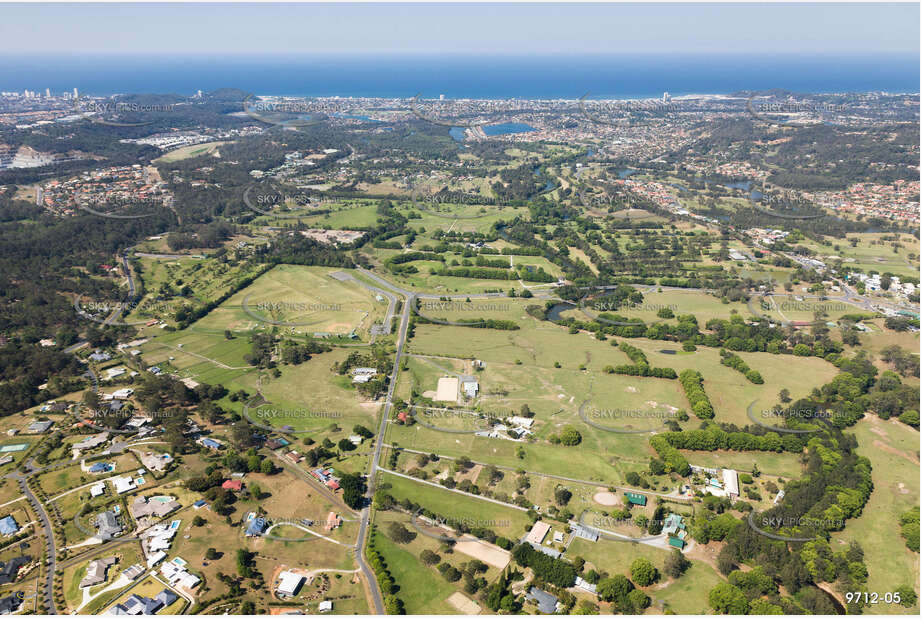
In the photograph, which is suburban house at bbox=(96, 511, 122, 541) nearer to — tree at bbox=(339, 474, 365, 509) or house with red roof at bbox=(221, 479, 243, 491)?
house with red roof at bbox=(221, 479, 243, 491)

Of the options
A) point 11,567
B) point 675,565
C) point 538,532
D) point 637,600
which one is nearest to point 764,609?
point 675,565

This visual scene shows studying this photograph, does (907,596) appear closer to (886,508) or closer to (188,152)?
(886,508)

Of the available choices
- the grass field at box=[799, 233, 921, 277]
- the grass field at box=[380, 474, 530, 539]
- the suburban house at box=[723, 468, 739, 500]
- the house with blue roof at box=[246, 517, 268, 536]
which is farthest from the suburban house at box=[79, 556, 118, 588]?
the grass field at box=[799, 233, 921, 277]

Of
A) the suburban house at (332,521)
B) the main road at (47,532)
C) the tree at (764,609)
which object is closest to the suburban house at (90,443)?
the main road at (47,532)

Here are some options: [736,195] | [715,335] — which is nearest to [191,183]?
[715,335]

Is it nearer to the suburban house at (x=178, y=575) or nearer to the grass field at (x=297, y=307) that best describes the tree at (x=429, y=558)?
the suburban house at (x=178, y=575)

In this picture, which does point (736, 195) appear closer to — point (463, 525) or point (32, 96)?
point (463, 525)
